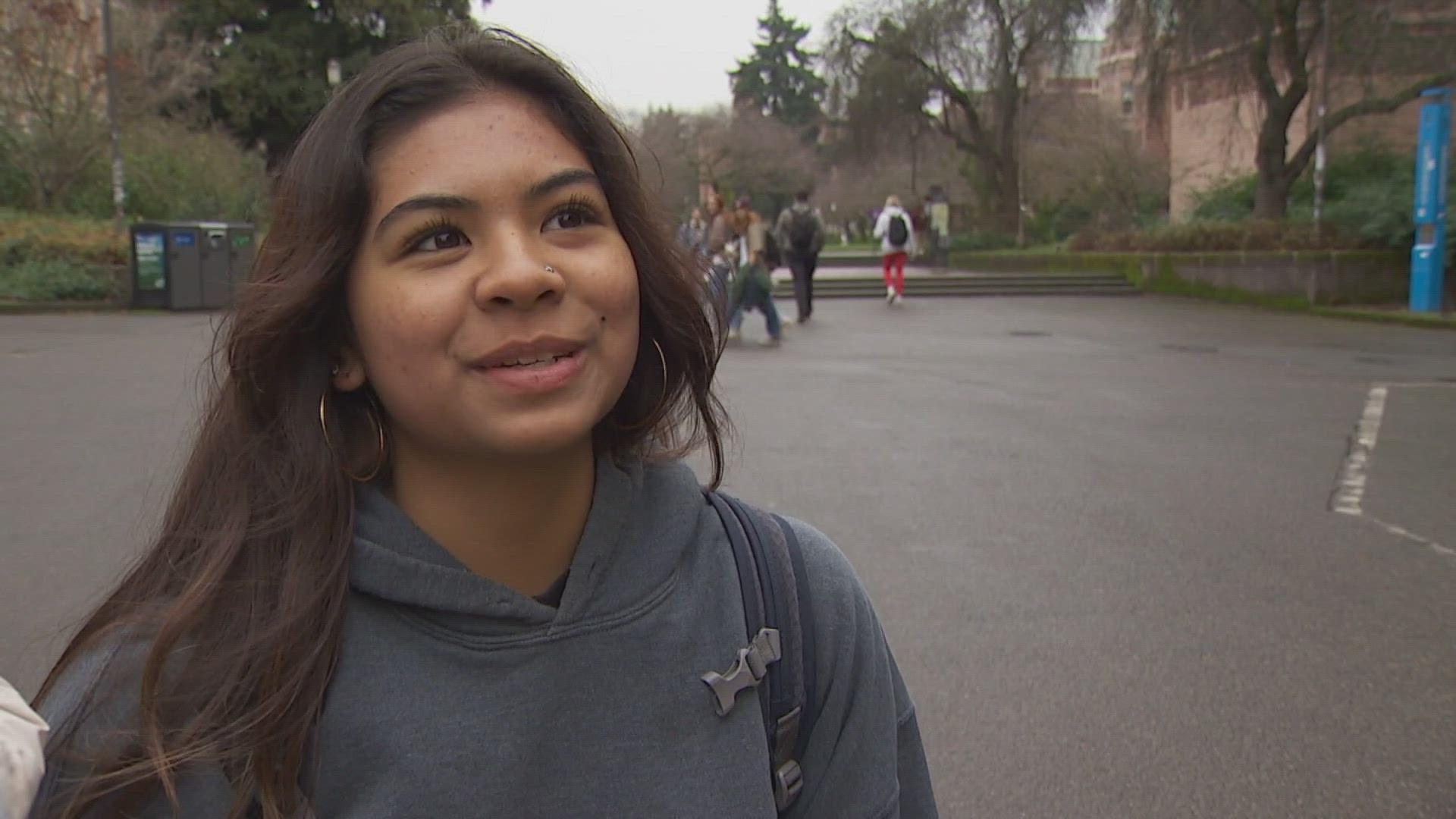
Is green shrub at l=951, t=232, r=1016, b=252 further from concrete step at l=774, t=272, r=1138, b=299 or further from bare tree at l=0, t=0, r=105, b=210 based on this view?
bare tree at l=0, t=0, r=105, b=210

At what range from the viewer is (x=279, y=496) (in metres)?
1.49

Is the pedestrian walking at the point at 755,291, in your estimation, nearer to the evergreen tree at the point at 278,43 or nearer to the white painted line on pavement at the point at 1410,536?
the white painted line on pavement at the point at 1410,536

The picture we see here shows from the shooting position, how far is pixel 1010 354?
14.3m

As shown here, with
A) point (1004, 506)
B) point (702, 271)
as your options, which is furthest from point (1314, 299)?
point (702, 271)

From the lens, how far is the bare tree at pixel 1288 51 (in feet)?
78.1

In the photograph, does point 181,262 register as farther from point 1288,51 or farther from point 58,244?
point 1288,51

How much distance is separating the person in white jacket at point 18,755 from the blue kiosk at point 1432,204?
20045 mm

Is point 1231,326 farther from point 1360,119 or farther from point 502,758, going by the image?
point 502,758

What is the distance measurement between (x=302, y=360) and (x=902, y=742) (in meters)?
0.90

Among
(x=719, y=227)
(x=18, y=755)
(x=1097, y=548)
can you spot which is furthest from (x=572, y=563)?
(x=719, y=227)

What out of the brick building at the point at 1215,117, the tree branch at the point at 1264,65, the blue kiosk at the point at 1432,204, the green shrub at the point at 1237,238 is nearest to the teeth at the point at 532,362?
the blue kiosk at the point at 1432,204

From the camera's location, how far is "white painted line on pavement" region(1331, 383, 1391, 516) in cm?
683

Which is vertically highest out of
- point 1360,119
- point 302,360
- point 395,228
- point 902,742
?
point 1360,119

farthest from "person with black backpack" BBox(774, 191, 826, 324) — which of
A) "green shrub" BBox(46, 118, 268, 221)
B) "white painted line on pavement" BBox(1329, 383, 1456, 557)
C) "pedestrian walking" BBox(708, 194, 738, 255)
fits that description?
"green shrub" BBox(46, 118, 268, 221)
